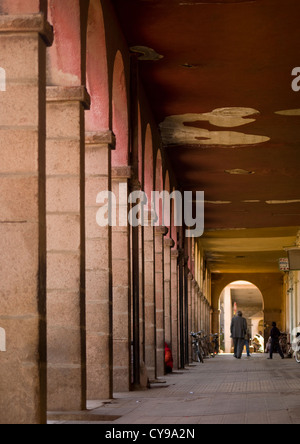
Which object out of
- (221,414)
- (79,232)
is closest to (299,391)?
(221,414)

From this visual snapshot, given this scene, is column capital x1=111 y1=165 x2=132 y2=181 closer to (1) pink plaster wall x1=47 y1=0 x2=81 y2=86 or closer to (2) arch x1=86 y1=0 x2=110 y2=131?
(2) arch x1=86 y1=0 x2=110 y2=131

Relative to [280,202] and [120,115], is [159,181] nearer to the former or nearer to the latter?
[120,115]

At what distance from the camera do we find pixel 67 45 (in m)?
10.5

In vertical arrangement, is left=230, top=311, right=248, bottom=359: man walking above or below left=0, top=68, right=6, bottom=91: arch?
below

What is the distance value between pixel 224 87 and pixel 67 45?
7886mm

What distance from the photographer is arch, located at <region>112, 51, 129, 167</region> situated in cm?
1478

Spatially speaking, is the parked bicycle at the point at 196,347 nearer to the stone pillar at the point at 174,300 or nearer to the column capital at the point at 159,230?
the stone pillar at the point at 174,300

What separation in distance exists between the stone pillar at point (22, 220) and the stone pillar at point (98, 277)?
4.27 meters

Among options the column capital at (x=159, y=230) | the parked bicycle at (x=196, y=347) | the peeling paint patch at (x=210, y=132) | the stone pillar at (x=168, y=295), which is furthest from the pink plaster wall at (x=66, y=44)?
the parked bicycle at (x=196, y=347)

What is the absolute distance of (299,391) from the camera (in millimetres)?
13141

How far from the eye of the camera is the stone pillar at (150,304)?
17.8m

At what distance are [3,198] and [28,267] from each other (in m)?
0.62

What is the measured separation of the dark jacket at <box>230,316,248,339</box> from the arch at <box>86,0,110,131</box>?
21744 millimetres

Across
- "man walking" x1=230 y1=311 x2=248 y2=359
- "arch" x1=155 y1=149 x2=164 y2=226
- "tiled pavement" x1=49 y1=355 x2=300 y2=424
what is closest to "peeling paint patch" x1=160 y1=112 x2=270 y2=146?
"arch" x1=155 y1=149 x2=164 y2=226
